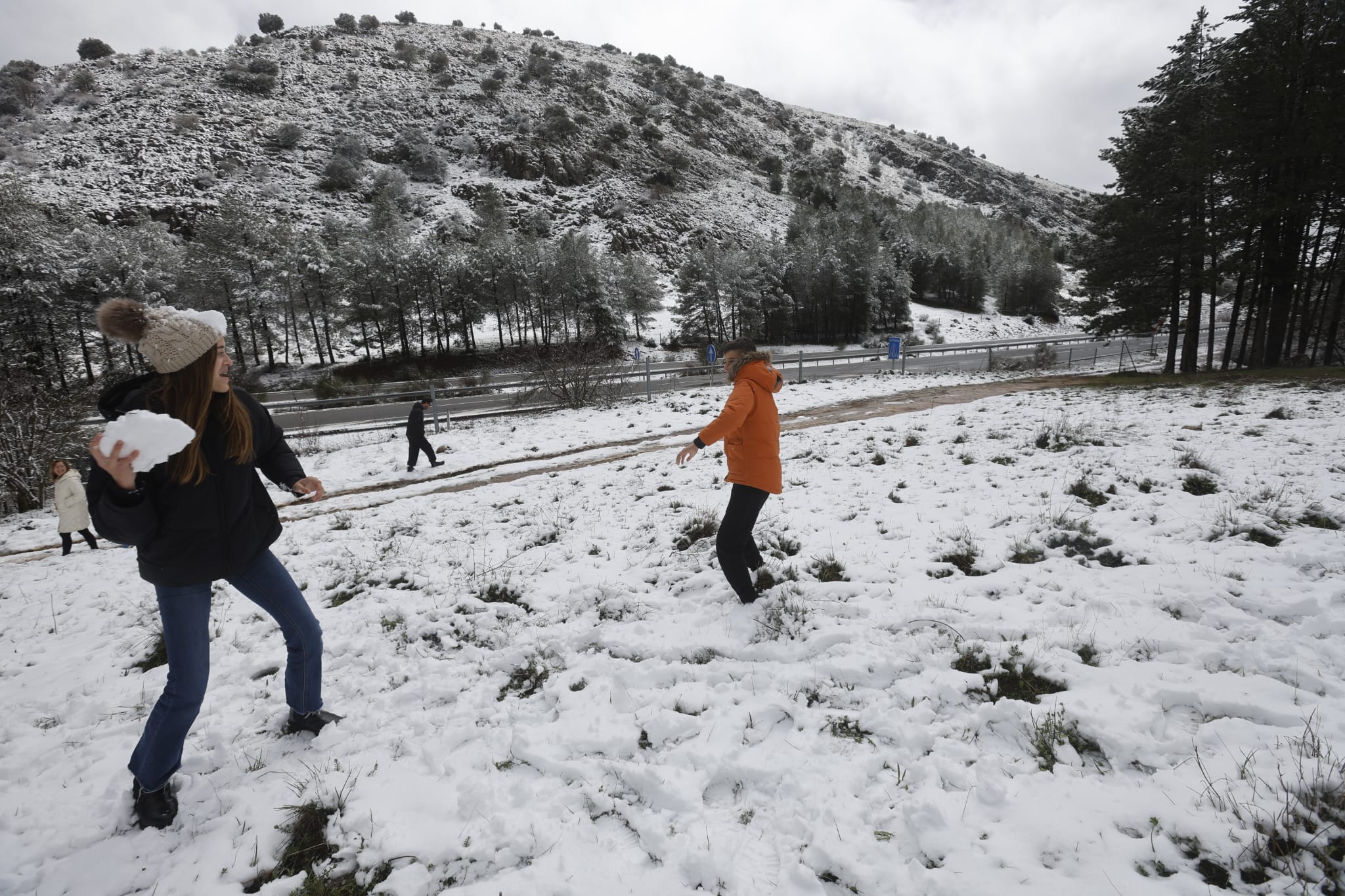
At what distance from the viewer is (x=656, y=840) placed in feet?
7.67

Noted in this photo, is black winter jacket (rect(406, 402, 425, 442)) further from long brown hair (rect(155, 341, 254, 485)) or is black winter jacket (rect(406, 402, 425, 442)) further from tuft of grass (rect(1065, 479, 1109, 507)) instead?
tuft of grass (rect(1065, 479, 1109, 507))

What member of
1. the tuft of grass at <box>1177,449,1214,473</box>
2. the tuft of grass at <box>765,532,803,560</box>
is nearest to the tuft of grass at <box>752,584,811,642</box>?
the tuft of grass at <box>765,532,803,560</box>

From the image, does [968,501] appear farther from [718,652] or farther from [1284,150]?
[1284,150]

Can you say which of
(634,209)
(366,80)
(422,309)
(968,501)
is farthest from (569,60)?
(968,501)

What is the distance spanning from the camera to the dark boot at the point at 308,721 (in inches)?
122

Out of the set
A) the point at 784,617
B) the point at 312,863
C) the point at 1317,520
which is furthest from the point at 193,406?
the point at 1317,520

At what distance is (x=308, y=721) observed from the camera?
3100 mm

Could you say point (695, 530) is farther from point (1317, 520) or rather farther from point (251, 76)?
point (251, 76)

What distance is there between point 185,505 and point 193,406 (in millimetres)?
436

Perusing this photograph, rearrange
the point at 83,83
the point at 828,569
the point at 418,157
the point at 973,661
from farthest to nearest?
the point at 418,157 < the point at 83,83 < the point at 828,569 < the point at 973,661

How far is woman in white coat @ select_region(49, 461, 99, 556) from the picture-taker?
7.70 metres

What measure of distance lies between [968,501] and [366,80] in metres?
136

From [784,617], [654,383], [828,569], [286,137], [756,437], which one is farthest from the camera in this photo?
[286,137]

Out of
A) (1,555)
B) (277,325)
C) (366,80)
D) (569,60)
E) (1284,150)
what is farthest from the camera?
(569,60)
